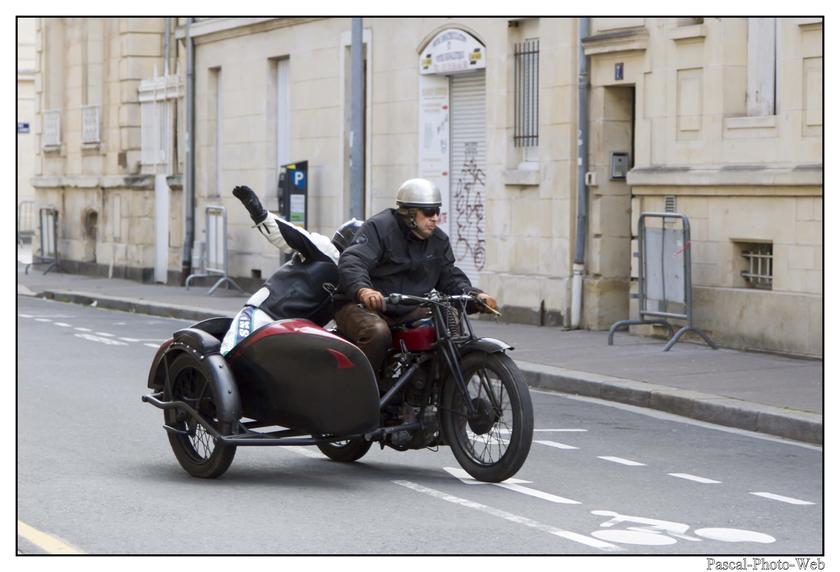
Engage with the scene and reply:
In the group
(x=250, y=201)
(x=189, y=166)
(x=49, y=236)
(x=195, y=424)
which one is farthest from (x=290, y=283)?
(x=49, y=236)

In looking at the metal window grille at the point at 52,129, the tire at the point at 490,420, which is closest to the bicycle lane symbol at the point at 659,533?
the tire at the point at 490,420

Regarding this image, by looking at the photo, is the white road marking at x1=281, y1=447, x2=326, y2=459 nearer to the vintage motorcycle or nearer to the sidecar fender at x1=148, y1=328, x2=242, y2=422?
the vintage motorcycle

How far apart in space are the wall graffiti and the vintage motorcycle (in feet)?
37.8

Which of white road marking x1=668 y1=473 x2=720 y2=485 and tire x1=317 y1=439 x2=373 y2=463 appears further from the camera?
tire x1=317 y1=439 x2=373 y2=463

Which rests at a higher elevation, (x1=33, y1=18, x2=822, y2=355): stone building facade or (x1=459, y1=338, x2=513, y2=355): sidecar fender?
(x1=33, y1=18, x2=822, y2=355): stone building facade

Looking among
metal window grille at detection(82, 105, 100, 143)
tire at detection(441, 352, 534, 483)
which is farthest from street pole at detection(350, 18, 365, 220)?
metal window grille at detection(82, 105, 100, 143)

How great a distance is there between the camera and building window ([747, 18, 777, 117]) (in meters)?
15.4

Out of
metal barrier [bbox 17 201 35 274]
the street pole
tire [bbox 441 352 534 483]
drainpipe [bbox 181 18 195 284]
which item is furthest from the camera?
metal barrier [bbox 17 201 35 274]

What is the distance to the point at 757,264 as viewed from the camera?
15.7 metres

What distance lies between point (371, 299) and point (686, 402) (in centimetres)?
438

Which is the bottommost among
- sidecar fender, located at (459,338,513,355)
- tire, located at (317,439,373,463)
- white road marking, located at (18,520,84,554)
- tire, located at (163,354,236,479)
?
white road marking, located at (18,520,84,554)

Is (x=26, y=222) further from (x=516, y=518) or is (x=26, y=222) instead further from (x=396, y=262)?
(x=516, y=518)

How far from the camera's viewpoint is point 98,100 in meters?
31.0

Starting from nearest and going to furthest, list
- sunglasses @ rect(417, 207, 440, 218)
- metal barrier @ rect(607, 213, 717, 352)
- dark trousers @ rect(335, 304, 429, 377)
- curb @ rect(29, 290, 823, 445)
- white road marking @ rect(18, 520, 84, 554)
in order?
white road marking @ rect(18, 520, 84, 554), dark trousers @ rect(335, 304, 429, 377), sunglasses @ rect(417, 207, 440, 218), curb @ rect(29, 290, 823, 445), metal barrier @ rect(607, 213, 717, 352)
